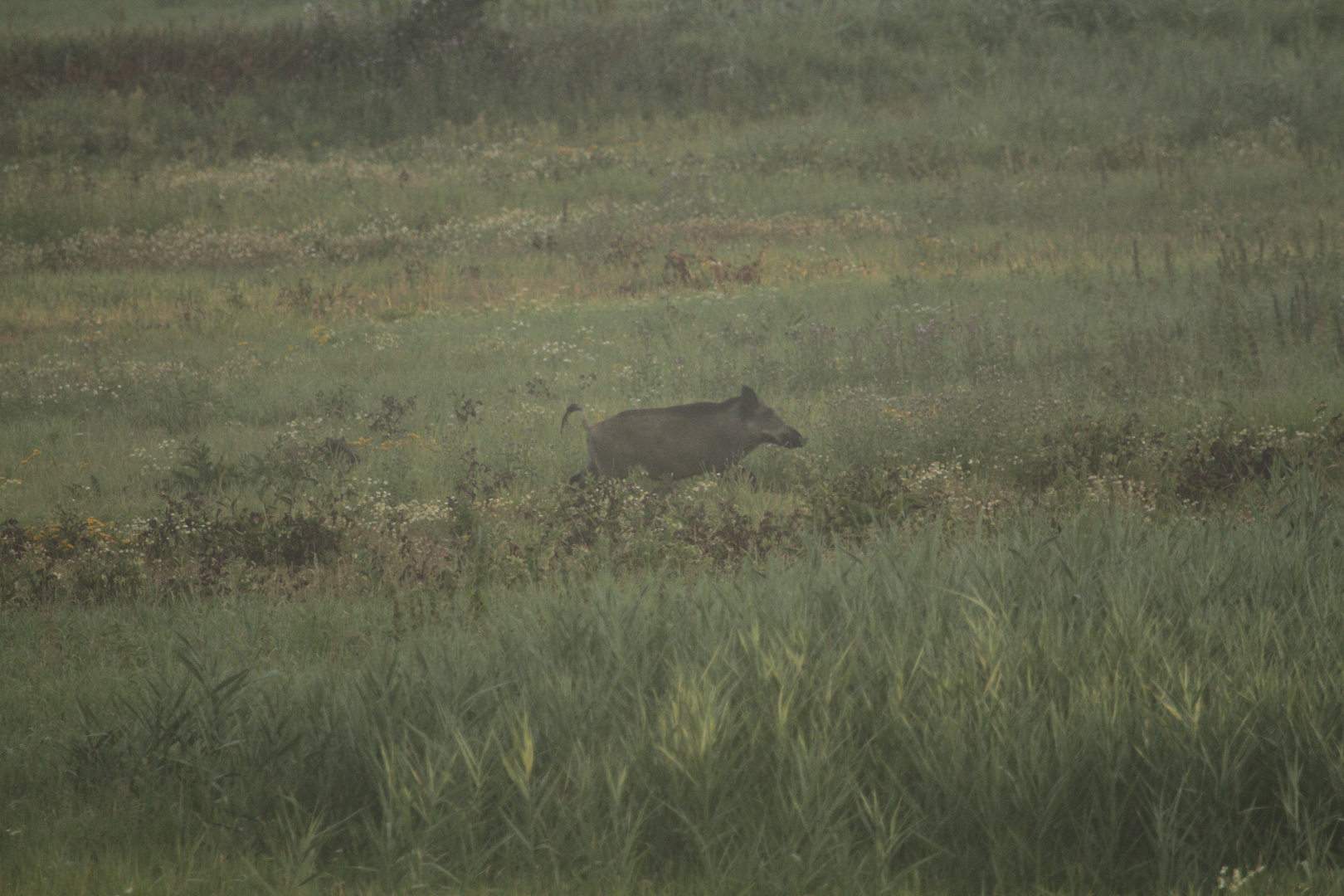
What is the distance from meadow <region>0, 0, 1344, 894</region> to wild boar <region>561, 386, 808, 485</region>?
282 millimetres

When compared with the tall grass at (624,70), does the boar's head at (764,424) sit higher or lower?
lower

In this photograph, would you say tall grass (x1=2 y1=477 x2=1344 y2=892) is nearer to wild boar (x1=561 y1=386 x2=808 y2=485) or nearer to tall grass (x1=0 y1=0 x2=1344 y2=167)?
wild boar (x1=561 y1=386 x2=808 y2=485)

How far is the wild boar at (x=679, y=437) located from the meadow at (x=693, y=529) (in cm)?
28

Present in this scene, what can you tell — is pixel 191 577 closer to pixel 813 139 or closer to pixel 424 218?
pixel 424 218

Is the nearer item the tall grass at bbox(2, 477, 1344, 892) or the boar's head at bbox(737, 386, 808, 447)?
the tall grass at bbox(2, 477, 1344, 892)

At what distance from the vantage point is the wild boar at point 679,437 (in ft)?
23.9

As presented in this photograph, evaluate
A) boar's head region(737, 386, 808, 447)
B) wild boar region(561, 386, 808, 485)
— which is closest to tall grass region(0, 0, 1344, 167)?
boar's head region(737, 386, 808, 447)

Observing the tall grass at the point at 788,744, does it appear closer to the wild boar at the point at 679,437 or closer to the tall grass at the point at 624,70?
the wild boar at the point at 679,437

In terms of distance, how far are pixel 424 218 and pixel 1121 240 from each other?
40.9ft

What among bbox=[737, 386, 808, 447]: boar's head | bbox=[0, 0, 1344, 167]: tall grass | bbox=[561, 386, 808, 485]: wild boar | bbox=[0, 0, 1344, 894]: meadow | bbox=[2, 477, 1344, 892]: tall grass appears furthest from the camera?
bbox=[0, 0, 1344, 167]: tall grass

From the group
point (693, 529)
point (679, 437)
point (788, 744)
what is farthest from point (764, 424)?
point (788, 744)

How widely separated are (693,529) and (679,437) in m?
1.24

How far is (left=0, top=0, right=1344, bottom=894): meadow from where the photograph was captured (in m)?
3.26

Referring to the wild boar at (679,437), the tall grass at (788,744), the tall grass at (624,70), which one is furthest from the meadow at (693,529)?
the tall grass at (624,70)
